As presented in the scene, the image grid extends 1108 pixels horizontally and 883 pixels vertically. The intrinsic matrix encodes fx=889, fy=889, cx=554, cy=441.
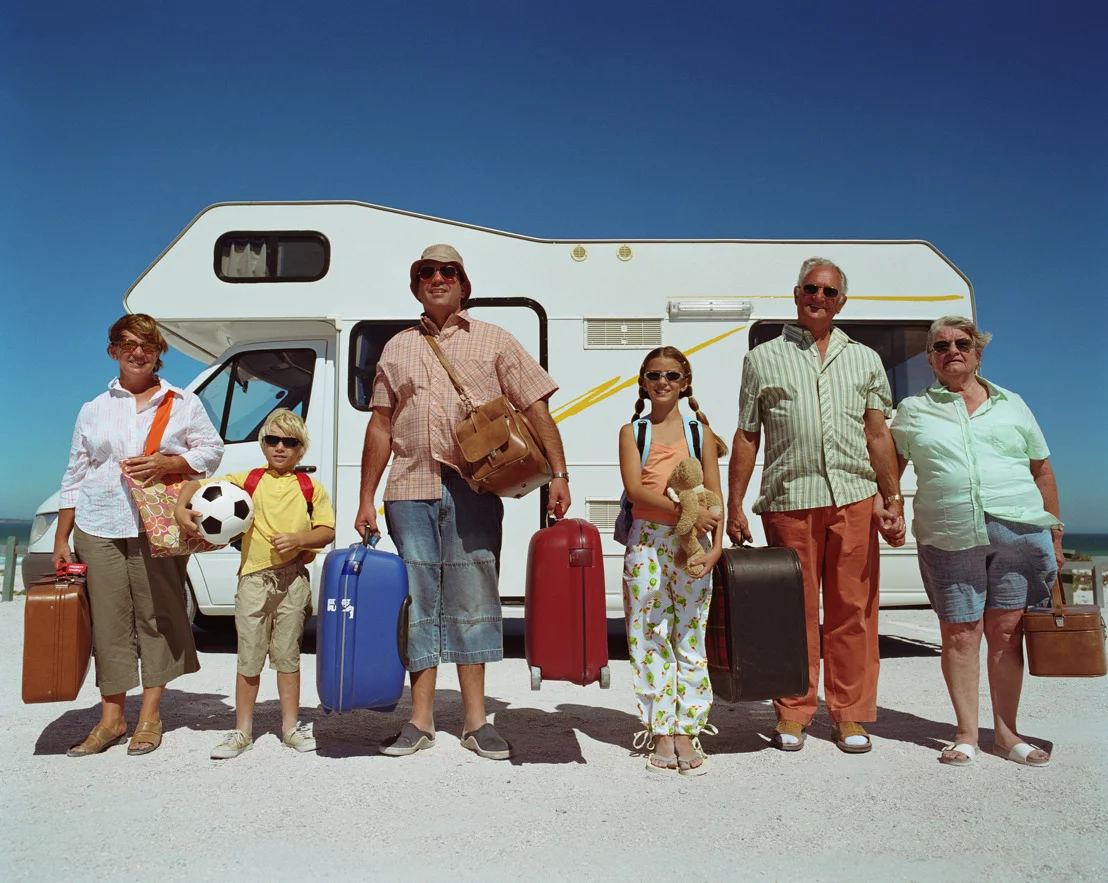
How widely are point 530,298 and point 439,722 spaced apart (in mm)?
2840

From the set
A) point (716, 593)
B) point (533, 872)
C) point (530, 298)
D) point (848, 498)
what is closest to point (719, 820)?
point (533, 872)

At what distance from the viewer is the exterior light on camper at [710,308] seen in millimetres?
5863

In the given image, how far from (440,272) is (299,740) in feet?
6.60

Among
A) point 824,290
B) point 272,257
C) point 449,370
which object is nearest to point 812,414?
point 824,290

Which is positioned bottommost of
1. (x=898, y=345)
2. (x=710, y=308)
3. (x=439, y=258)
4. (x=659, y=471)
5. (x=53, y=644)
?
(x=53, y=644)

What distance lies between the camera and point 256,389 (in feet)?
19.5

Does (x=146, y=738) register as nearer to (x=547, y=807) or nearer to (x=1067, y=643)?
(x=547, y=807)

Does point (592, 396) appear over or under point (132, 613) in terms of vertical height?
over

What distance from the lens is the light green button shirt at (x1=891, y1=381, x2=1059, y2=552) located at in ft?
11.5

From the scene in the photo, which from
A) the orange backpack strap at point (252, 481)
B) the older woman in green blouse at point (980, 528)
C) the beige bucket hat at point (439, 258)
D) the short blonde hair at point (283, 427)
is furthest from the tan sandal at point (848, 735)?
the orange backpack strap at point (252, 481)

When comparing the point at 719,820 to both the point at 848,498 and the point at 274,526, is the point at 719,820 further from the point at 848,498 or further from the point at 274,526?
the point at 274,526

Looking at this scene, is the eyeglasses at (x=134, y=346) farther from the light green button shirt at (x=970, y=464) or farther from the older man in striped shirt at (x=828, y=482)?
the light green button shirt at (x=970, y=464)

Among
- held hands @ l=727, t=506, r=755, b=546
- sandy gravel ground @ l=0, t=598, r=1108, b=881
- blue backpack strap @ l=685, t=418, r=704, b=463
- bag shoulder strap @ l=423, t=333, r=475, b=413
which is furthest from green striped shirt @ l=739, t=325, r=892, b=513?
bag shoulder strap @ l=423, t=333, r=475, b=413

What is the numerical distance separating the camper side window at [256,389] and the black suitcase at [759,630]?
11.3 ft
